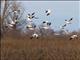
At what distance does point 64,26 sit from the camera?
10.0 m

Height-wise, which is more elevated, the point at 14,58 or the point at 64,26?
the point at 64,26

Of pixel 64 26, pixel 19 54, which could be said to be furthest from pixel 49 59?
pixel 64 26

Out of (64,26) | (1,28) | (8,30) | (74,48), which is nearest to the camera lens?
(74,48)

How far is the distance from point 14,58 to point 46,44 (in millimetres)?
1275

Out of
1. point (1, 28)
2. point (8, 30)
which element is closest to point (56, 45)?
point (8, 30)

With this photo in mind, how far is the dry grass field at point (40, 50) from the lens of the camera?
8369 millimetres

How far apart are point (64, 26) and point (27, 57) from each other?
85.9 inches

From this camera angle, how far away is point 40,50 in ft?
28.1

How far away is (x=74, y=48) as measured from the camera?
28.8ft

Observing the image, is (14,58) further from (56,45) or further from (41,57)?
(56,45)

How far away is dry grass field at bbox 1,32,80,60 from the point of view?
8.37 meters

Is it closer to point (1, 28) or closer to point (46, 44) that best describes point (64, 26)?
point (46, 44)

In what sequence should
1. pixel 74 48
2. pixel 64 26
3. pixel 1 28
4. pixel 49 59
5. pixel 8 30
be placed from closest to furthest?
pixel 49 59, pixel 74 48, pixel 64 26, pixel 8 30, pixel 1 28

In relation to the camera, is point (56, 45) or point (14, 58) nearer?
point (14, 58)
